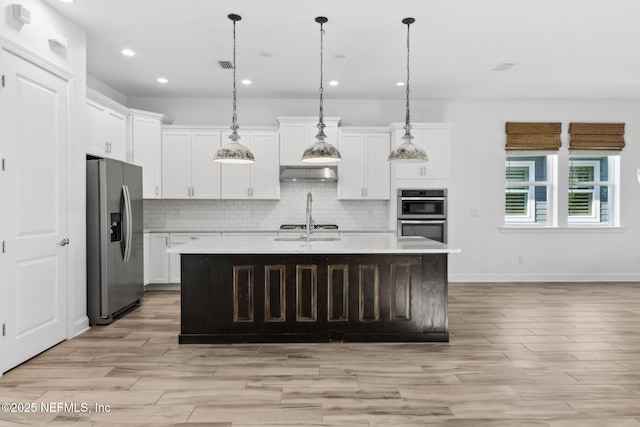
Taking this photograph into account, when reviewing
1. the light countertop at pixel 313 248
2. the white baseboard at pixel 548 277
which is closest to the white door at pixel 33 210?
the light countertop at pixel 313 248

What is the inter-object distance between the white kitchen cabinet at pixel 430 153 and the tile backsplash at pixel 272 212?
675 millimetres

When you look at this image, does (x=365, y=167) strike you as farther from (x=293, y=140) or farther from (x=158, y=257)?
(x=158, y=257)

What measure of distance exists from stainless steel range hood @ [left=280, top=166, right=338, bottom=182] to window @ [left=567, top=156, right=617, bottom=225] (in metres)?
4.09

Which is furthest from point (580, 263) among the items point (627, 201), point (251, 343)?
point (251, 343)

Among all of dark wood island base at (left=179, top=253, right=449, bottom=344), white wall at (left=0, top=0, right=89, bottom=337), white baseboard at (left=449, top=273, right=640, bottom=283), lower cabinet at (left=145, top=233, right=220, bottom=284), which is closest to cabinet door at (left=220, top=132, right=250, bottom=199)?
lower cabinet at (left=145, top=233, right=220, bottom=284)

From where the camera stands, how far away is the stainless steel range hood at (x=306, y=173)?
650 cm

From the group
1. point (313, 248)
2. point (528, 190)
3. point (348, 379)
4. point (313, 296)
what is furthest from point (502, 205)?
point (348, 379)

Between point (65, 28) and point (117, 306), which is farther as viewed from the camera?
point (117, 306)

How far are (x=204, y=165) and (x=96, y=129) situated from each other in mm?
1713

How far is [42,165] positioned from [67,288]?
1138 mm

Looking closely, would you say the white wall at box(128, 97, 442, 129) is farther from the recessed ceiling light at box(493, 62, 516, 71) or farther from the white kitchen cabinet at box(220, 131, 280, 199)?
the recessed ceiling light at box(493, 62, 516, 71)

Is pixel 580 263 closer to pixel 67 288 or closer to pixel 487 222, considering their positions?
pixel 487 222

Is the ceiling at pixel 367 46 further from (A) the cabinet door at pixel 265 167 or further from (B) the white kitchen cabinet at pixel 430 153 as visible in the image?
(A) the cabinet door at pixel 265 167

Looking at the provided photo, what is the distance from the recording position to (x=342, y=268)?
12.6 ft
